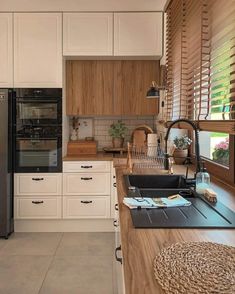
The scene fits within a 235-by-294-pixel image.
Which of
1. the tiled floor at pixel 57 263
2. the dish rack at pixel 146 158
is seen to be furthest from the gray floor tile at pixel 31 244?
the dish rack at pixel 146 158

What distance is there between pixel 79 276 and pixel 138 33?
2.65 meters

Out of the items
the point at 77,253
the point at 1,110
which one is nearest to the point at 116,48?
the point at 1,110

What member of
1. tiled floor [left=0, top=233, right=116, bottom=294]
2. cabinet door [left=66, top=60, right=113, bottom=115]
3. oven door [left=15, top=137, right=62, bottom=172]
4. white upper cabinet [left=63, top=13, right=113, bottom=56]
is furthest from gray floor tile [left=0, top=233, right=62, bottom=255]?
white upper cabinet [left=63, top=13, right=113, bottom=56]

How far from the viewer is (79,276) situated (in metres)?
2.86

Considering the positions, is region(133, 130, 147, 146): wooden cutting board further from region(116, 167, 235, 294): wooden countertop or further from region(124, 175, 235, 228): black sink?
region(116, 167, 235, 294): wooden countertop

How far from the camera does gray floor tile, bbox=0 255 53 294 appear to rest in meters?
2.64

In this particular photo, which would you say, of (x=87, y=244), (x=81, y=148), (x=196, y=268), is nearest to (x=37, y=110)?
(x=81, y=148)

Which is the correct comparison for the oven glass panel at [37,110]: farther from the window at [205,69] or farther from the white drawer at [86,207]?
the window at [205,69]

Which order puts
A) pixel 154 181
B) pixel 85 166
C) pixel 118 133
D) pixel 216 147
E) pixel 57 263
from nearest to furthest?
pixel 154 181 < pixel 216 147 < pixel 57 263 < pixel 85 166 < pixel 118 133

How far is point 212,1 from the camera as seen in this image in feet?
7.03

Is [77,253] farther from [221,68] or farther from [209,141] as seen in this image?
[221,68]

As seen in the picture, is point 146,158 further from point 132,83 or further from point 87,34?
point 87,34

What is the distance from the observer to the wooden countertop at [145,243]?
35.4 inches

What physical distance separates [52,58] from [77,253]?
214cm
